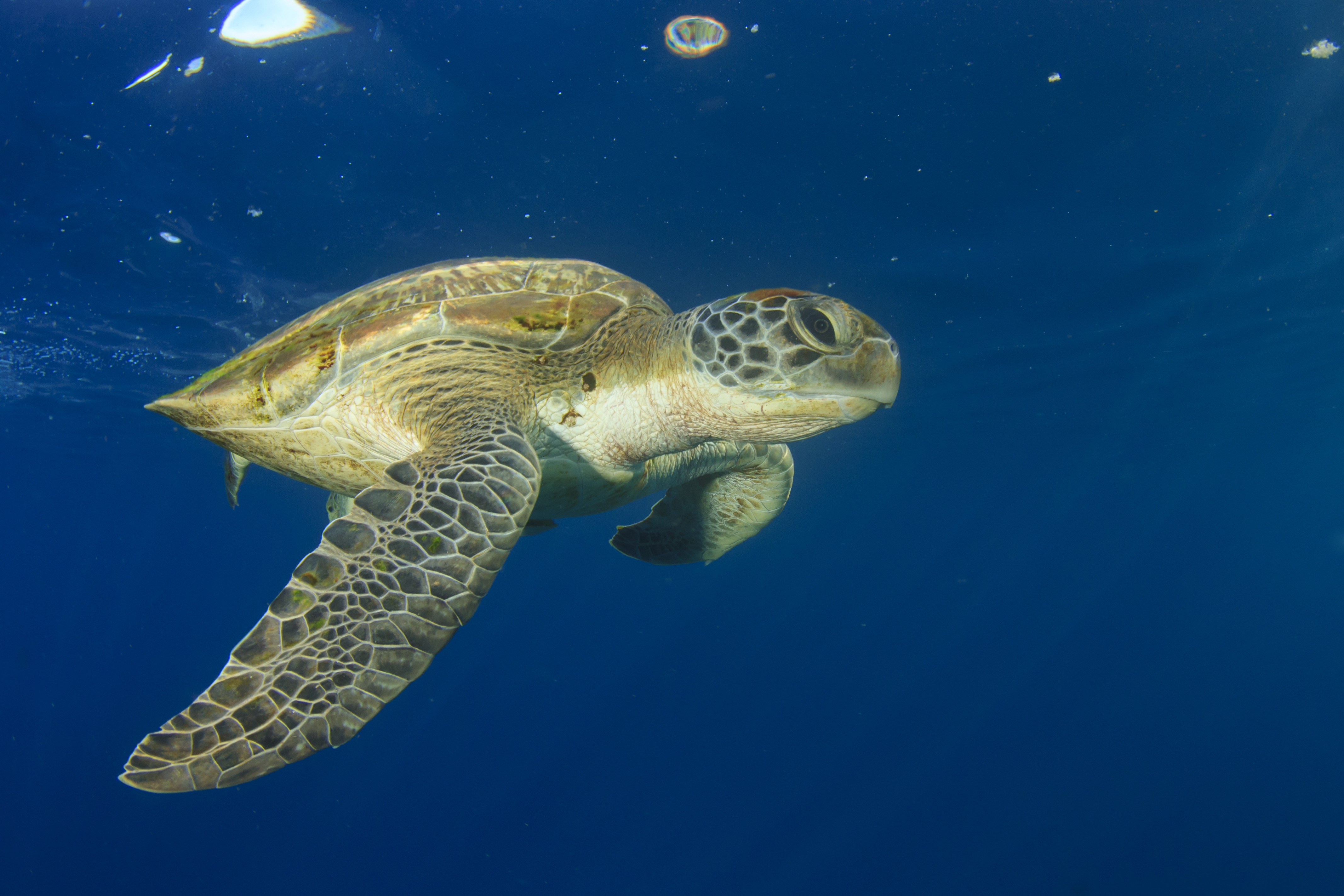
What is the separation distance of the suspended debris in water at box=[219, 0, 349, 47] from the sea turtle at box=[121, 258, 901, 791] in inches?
126

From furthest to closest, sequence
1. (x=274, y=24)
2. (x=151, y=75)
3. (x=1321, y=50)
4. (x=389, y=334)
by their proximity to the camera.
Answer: (x=1321, y=50) < (x=151, y=75) < (x=274, y=24) < (x=389, y=334)

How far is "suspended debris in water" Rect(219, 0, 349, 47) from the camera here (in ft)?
15.6

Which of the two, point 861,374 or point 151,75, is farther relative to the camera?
point 151,75

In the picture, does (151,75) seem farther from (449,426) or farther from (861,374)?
(861,374)

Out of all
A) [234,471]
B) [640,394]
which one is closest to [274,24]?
[234,471]

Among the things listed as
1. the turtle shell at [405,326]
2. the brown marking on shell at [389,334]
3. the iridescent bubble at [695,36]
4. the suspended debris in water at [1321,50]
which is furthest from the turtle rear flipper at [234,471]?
the suspended debris in water at [1321,50]

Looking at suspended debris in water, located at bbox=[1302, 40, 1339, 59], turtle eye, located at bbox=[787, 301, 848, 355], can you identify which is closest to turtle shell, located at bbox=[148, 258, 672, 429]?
turtle eye, located at bbox=[787, 301, 848, 355]

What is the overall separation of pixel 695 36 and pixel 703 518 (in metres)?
4.22

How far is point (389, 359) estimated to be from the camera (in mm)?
2756

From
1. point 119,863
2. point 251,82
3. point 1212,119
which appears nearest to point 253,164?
point 251,82

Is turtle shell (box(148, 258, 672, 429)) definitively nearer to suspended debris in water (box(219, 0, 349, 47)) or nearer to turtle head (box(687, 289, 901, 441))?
turtle head (box(687, 289, 901, 441))

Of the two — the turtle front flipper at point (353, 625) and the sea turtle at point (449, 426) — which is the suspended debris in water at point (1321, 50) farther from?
the turtle front flipper at point (353, 625)

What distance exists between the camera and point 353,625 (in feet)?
5.65

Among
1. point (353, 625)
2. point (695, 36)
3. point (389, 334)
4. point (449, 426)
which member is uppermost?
point (695, 36)
